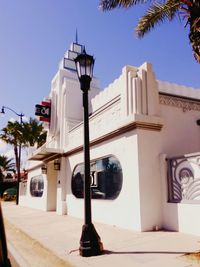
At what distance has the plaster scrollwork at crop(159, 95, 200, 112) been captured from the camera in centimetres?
981

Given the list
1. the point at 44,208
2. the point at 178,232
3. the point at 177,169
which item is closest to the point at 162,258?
the point at 178,232

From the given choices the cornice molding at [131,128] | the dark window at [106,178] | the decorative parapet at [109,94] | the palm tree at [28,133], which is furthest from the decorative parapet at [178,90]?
the palm tree at [28,133]

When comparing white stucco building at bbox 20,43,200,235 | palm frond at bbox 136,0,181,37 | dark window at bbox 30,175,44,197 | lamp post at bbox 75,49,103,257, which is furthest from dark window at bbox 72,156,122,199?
dark window at bbox 30,175,44,197

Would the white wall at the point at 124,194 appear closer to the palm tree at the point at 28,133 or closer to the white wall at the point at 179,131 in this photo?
the white wall at the point at 179,131

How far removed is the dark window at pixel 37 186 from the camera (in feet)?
67.1

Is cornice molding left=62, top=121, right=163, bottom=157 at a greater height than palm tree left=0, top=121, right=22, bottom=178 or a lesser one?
lesser

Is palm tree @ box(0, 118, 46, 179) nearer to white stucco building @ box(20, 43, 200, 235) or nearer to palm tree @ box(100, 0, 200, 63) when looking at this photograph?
white stucco building @ box(20, 43, 200, 235)

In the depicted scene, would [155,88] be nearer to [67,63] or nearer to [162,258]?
[162,258]

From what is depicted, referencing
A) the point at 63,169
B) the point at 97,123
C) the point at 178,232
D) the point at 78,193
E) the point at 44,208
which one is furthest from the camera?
the point at 44,208

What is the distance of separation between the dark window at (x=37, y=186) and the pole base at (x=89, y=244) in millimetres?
14507

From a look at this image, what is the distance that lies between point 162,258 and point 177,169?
11.2ft

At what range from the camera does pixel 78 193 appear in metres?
13.7

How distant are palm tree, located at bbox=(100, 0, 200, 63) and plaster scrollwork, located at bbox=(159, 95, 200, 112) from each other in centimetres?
239

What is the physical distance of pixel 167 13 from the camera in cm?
870
